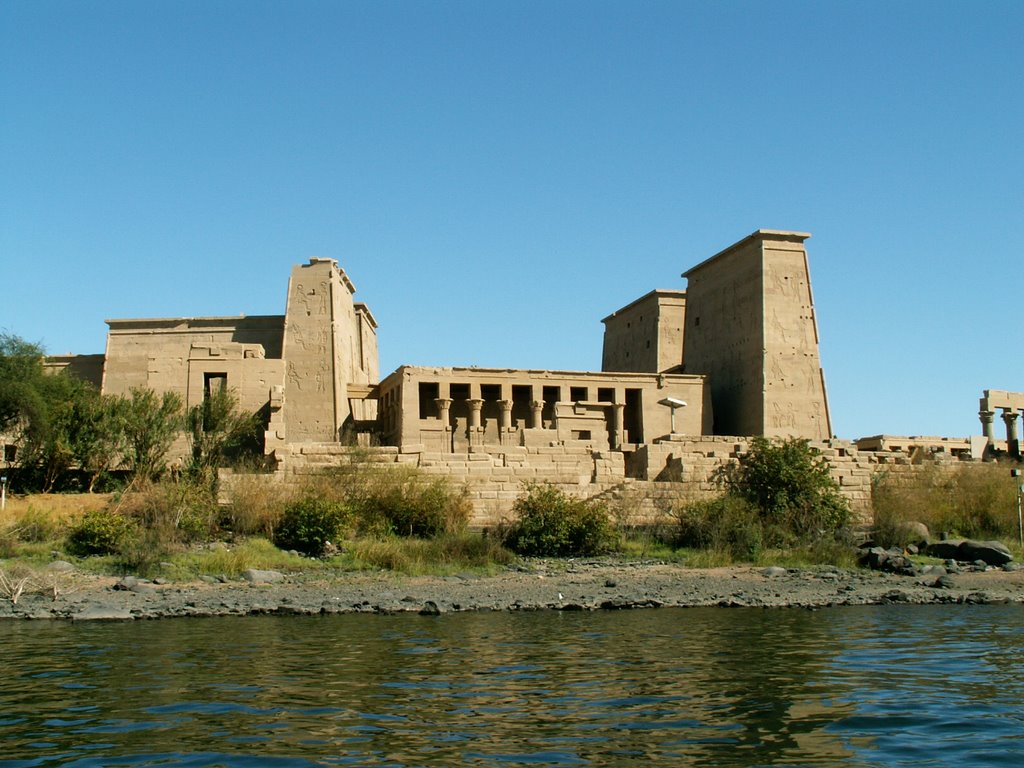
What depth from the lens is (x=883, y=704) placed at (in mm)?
8375

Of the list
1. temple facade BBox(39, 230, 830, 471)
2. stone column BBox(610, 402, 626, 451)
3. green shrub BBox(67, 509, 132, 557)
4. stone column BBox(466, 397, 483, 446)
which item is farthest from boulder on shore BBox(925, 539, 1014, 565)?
green shrub BBox(67, 509, 132, 557)

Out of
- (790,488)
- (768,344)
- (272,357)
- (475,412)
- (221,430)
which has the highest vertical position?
(768,344)

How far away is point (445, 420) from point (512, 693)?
858 inches

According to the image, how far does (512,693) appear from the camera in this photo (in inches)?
348

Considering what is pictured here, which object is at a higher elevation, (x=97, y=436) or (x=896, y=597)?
(x=97, y=436)

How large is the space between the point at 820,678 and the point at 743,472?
13975 millimetres

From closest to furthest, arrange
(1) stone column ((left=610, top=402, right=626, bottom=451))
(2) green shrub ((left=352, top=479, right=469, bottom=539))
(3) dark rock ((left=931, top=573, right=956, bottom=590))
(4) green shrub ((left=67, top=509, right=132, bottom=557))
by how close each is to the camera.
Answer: (3) dark rock ((left=931, top=573, right=956, bottom=590)), (4) green shrub ((left=67, top=509, right=132, bottom=557)), (2) green shrub ((left=352, top=479, right=469, bottom=539)), (1) stone column ((left=610, top=402, right=626, bottom=451))

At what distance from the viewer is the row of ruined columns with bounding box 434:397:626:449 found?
30438mm

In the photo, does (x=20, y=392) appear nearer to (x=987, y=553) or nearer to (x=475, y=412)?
(x=475, y=412)

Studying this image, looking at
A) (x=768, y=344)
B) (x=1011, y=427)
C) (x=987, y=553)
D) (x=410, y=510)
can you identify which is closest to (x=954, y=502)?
(x=987, y=553)

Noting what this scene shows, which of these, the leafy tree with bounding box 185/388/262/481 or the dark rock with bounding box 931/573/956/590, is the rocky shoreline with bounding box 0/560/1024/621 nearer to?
the dark rock with bounding box 931/573/956/590

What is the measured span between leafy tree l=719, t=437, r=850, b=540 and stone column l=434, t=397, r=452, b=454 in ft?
29.7

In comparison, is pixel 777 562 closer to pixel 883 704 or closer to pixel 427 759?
pixel 883 704

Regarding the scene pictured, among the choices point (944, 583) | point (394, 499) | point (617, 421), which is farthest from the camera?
point (617, 421)
